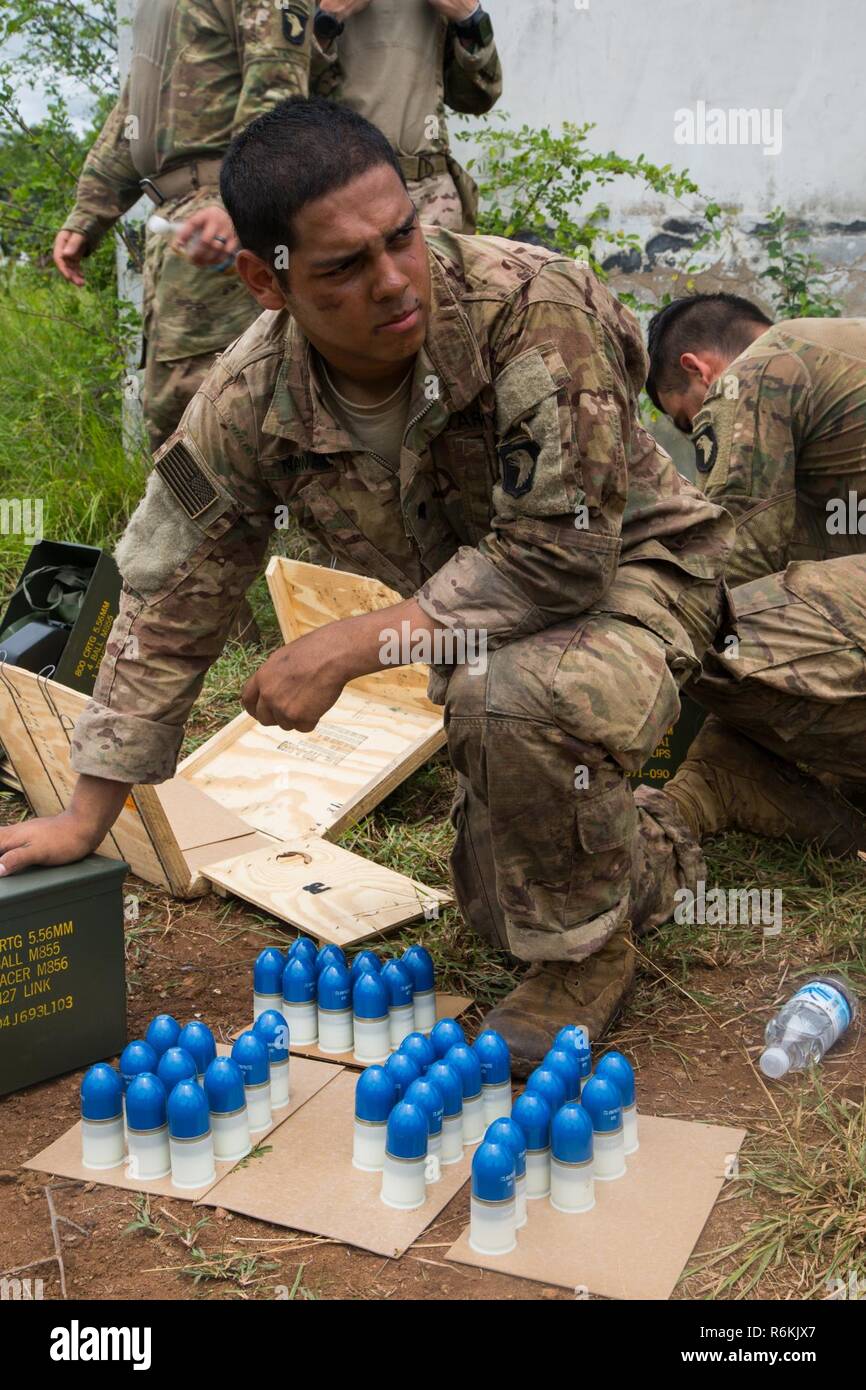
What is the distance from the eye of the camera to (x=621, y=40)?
20.9 ft

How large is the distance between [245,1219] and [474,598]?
4.25 feet

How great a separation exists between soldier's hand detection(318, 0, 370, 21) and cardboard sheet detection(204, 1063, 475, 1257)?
4289 millimetres

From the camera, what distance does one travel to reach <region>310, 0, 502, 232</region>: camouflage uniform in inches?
211

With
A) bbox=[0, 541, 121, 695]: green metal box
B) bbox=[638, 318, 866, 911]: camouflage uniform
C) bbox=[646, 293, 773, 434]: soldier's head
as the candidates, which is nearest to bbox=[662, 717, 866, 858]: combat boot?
bbox=[638, 318, 866, 911]: camouflage uniform

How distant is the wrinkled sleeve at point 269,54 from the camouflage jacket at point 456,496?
6.70 ft

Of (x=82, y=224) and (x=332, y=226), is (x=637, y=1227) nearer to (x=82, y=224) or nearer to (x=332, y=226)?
(x=332, y=226)

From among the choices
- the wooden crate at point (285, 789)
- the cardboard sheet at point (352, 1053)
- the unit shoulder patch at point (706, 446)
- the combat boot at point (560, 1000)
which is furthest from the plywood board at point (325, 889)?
the unit shoulder patch at point (706, 446)

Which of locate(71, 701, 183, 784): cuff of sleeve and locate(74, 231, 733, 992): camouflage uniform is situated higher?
locate(74, 231, 733, 992): camouflage uniform

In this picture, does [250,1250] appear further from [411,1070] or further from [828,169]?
[828,169]

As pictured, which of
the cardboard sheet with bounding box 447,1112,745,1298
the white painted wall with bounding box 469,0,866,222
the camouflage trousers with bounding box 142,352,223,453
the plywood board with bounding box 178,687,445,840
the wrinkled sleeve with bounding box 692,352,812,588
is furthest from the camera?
the white painted wall with bounding box 469,0,866,222

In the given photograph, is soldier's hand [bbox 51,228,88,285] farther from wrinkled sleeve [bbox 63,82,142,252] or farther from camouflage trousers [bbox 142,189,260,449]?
camouflage trousers [bbox 142,189,260,449]

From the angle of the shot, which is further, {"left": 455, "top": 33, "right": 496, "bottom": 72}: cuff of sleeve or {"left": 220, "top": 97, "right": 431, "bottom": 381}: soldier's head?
{"left": 455, "top": 33, "right": 496, "bottom": 72}: cuff of sleeve

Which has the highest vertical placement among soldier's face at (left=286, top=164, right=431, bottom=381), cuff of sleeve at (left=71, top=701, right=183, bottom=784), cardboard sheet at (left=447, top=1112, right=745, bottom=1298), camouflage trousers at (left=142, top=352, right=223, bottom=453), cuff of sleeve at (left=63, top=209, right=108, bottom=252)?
cuff of sleeve at (left=63, top=209, right=108, bottom=252)

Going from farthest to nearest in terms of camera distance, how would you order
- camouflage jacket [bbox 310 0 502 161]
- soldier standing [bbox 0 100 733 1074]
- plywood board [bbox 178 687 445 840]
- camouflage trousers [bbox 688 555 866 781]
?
1. camouflage jacket [bbox 310 0 502 161]
2. plywood board [bbox 178 687 445 840]
3. camouflage trousers [bbox 688 555 866 781]
4. soldier standing [bbox 0 100 733 1074]
